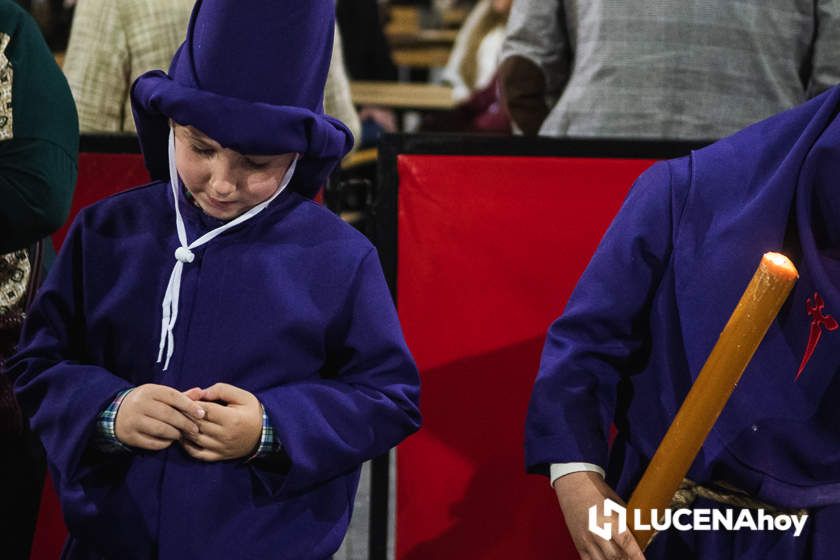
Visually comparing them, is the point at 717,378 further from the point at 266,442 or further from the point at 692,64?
the point at 692,64

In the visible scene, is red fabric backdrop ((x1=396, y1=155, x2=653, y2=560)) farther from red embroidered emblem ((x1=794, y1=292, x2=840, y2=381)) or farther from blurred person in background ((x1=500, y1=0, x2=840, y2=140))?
red embroidered emblem ((x1=794, y1=292, x2=840, y2=381))

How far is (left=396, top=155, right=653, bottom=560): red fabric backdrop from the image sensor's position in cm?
243

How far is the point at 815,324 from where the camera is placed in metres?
1.64

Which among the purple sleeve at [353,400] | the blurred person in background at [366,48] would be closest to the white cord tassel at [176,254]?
the purple sleeve at [353,400]

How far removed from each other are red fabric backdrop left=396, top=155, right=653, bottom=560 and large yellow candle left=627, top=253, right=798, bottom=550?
88cm

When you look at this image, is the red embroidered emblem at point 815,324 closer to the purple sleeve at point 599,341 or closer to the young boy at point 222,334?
the purple sleeve at point 599,341

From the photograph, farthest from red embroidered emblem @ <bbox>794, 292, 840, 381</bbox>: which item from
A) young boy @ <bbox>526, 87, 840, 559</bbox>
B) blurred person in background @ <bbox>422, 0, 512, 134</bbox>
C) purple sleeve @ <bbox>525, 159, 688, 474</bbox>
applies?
blurred person in background @ <bbox>422, 0, 512, 134</bbox>

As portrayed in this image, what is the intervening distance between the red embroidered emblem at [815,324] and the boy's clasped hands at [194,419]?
0.77 meters

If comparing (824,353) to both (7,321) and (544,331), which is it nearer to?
(544,331)

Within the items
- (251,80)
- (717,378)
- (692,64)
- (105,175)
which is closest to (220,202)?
(251,80)

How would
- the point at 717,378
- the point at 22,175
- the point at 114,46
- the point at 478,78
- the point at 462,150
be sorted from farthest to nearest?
1. the point at 478,78
2. the point at 114,46
3. the point at 462,150
4. the point at 22,175
5. the point at 717,378

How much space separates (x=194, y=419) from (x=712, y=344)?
74cm

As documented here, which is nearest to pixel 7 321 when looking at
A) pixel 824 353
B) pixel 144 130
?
pixel 144 130

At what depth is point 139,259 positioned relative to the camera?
5.46 feet
